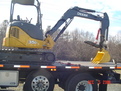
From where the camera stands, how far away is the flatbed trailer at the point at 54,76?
25.3 feet

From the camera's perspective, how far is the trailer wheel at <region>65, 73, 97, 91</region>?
7.97m

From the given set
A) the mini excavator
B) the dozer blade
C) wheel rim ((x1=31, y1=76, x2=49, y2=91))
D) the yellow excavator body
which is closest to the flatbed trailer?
wheel rim ((x1=31, y1=76, x2=49, y2=91))

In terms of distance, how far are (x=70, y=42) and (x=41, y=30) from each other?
3665cm

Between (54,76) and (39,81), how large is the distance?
0.80 m

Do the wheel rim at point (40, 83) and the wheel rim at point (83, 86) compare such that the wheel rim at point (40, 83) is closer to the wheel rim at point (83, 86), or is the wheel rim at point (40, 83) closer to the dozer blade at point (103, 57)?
the wheel rim at point (83, 86)

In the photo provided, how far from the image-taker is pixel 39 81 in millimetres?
7734

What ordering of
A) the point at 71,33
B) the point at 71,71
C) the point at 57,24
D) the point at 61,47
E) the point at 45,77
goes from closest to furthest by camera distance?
the point at 45,77 < the point at 71,71 < the point at 57,24 < the point at 61,47 < the point at 71,33

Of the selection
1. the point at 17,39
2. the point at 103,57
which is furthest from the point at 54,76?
the point at 103,57

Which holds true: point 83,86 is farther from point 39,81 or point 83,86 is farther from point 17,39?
point 17,39

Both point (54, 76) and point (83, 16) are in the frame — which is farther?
point (83, 16)

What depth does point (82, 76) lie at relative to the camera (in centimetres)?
817

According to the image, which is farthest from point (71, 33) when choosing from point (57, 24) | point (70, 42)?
point (57, 24)

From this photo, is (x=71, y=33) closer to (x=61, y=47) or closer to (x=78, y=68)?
(x=61, y=47)

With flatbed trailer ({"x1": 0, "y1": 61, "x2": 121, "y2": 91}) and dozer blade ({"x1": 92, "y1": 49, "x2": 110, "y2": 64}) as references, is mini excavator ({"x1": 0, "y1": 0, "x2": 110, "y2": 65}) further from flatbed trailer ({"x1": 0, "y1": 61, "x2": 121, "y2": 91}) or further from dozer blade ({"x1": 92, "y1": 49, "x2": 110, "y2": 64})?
dozer blade ({"x1": 92, "y1": 49, "x2": 110, "y2": 64})
